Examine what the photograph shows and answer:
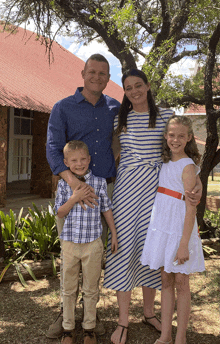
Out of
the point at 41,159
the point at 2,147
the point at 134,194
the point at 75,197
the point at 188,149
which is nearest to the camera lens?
the point at 75,197

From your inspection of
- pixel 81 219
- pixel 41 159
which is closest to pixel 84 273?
pixel 81 219

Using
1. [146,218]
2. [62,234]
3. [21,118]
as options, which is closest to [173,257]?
[146,218]

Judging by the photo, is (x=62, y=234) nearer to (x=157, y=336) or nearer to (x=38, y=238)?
(x=157, y=336)

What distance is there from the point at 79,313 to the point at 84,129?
1796 mm

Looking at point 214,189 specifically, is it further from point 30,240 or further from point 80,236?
point 80,236

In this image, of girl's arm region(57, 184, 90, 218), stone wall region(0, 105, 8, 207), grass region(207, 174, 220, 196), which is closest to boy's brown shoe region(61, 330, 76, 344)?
girl's arm region(57, 184, 90, 218)

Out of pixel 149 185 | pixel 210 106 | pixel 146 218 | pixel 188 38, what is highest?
pixel 188 38

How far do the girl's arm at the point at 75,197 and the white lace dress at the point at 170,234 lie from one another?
21.8 inches

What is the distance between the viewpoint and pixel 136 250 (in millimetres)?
2719

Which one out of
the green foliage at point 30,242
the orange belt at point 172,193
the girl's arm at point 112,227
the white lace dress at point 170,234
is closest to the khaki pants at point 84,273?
the girl's arm at point 112,227

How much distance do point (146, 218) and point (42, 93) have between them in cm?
712

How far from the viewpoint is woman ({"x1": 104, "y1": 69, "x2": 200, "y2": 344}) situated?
263 centimetres

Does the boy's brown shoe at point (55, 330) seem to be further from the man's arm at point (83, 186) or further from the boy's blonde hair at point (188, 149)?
the boy's blonde hair at point (188, 149)

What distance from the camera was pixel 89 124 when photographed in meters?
2.70
